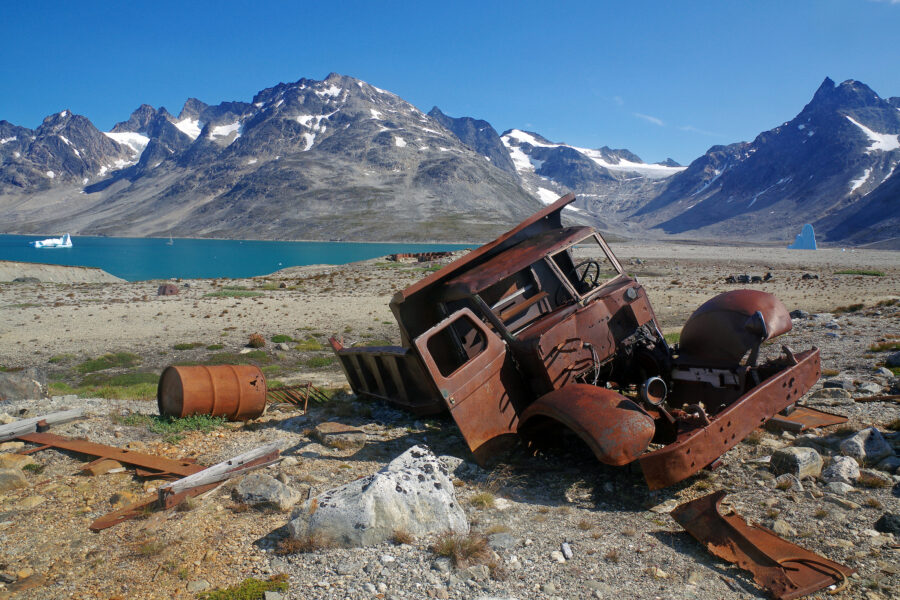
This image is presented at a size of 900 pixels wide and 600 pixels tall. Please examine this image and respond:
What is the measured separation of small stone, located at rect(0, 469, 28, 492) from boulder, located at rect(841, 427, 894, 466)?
8.94m

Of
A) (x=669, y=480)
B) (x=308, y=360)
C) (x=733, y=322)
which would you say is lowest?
(x=308, y=360)

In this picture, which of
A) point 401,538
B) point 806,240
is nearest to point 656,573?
point 401,538

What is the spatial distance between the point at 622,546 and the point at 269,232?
17766 cm

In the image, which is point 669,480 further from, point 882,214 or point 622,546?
point 882,214

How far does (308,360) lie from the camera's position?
1683cm

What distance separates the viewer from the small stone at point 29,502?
5.88 metres

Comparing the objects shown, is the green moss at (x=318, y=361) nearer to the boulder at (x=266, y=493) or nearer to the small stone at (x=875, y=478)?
the boulder at (x=266, y=493)

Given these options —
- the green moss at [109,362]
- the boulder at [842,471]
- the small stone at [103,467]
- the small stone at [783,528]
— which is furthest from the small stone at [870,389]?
the green moss at [109,362]

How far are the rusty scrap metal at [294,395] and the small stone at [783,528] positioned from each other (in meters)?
7.67

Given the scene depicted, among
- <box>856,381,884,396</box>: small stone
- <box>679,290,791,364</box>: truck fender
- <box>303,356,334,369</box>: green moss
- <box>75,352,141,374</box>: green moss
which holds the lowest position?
<box>303,356,334,369</box>: green moss

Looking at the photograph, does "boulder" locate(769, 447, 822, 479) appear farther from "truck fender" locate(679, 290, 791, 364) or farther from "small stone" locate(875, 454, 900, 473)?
"truck fender" locate(679, 290, 791, 364)

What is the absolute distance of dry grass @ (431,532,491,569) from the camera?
15.2ft

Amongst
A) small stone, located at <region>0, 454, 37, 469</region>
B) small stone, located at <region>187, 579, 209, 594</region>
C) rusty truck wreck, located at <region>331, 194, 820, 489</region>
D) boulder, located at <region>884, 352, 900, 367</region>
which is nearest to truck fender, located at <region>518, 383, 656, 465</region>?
rusty truck wreck, located at <region>331, 194, 820, 489</region>

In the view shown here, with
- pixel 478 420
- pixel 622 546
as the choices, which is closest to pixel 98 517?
pixel 478 420
